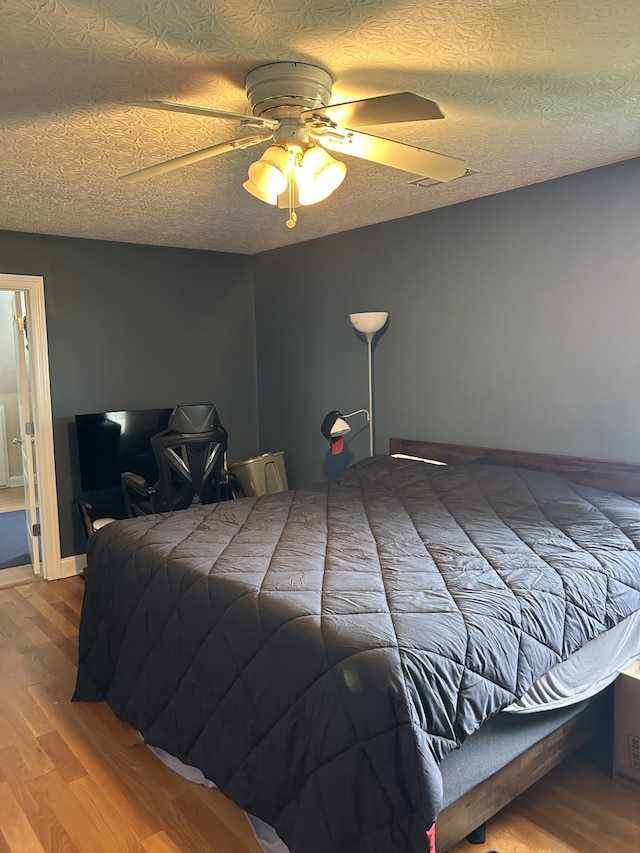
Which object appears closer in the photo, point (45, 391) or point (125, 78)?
point (125, 78)

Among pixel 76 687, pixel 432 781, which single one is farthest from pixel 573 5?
pixel 76 687

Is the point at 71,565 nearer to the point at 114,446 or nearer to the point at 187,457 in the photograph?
the point at 114,446

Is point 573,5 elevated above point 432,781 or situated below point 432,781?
above

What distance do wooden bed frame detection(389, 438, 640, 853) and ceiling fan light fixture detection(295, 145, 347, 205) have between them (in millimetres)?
1873

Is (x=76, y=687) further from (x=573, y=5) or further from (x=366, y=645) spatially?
(x=573, y=5)

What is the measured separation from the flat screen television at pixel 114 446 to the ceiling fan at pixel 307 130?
2402mm

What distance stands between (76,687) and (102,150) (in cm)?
229

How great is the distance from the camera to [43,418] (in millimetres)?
4285

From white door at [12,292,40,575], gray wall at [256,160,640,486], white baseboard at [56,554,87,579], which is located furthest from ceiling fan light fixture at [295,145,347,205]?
white baseboard at [56,554,87,579]

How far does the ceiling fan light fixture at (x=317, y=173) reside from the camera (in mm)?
2119

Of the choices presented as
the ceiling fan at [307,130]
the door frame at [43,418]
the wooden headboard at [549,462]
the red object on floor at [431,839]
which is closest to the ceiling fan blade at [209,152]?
the ceiling fan at [307,130]

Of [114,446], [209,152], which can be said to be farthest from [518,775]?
[114,446]

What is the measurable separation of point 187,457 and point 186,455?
1 cm

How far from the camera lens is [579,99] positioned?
215 centimetres
